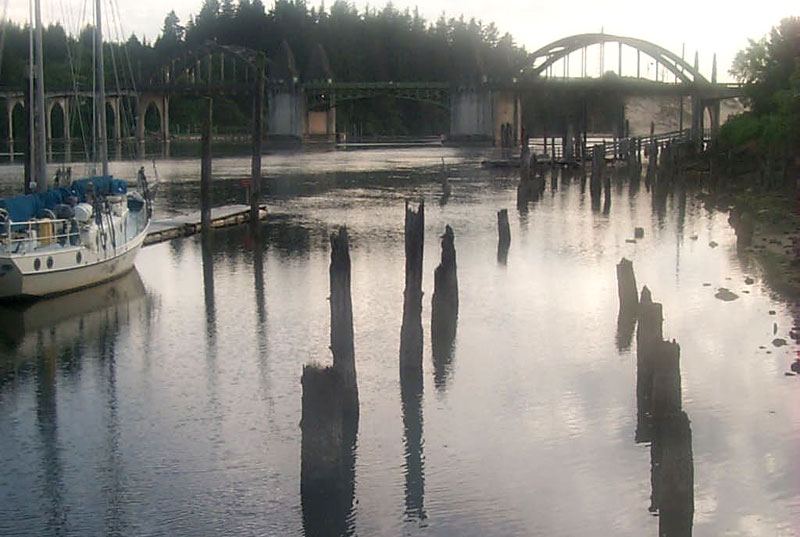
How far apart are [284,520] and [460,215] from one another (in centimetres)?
4236

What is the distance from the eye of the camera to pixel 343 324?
21.4 m

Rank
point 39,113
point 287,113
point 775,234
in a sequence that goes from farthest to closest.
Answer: point 287,113 → point 775,234 → point 39,113

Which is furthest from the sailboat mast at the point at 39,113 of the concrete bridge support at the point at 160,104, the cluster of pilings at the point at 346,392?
the concrete bridge support at the point at 160,104

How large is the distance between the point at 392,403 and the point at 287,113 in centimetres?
16878

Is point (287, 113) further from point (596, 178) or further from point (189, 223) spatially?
point (189, 223)

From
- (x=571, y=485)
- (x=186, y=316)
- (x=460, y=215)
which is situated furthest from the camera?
(x=460, y=215)

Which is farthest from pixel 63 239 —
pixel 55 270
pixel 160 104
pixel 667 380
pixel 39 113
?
pixel 160 104

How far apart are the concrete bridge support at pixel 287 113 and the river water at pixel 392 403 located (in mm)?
143987

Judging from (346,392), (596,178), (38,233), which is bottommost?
(346,392)

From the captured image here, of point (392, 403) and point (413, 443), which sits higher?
point (392, 403)

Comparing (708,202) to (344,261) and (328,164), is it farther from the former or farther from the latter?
(328,164)

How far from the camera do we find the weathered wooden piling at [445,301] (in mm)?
28266

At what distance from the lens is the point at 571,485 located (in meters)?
18.7

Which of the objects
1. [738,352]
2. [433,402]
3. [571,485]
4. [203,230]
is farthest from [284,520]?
[203,230]
